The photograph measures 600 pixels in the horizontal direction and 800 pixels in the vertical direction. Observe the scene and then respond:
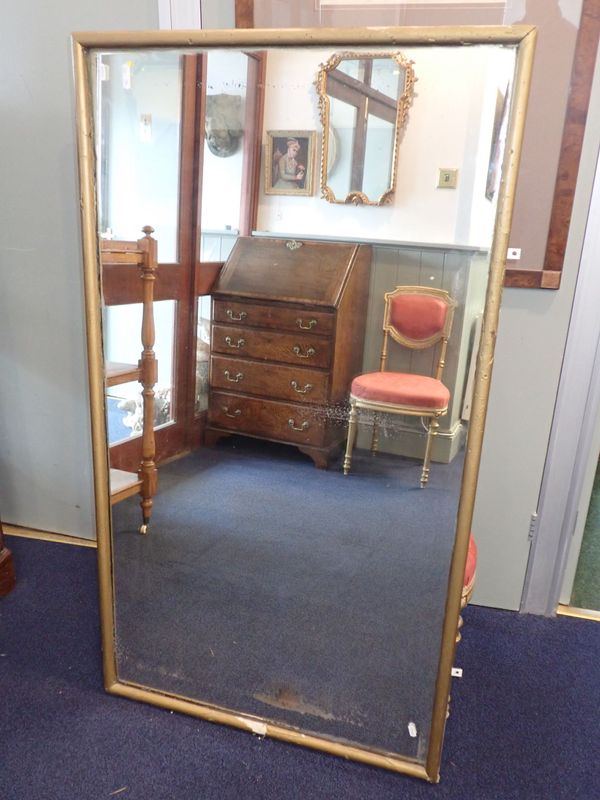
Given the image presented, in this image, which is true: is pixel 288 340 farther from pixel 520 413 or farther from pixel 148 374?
pixel 520 413

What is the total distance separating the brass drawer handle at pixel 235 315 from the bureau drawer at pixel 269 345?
0.06 feet

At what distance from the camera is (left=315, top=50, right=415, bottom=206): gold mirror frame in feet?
4.04

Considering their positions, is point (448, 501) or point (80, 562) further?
point (80, 562)

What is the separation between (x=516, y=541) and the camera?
6.40ft

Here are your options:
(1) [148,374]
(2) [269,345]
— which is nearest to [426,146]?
(2) [269,345]

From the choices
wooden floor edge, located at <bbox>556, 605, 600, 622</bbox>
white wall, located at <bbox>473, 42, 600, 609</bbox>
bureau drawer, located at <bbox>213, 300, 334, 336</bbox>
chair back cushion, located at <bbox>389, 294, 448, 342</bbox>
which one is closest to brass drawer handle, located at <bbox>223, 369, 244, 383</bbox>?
bureau drawer, located at <bbox>213, 300, 334, 336</bbox>

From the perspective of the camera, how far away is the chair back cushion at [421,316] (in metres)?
1.32

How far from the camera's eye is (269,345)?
1510mm

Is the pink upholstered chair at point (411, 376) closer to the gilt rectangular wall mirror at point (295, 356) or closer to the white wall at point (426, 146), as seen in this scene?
the gilt rectangular wall mirror at point (295, 356)

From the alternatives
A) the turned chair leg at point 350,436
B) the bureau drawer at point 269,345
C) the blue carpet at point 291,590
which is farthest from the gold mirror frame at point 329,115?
the blue carpet at point 291,590

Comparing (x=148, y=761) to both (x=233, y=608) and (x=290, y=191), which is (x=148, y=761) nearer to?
A: (x=233, y=608)

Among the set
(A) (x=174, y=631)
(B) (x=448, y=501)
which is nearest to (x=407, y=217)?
(B) (x=448, y=501)

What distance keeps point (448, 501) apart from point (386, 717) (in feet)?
1.84

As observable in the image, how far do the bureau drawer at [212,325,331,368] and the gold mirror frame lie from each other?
311mm
